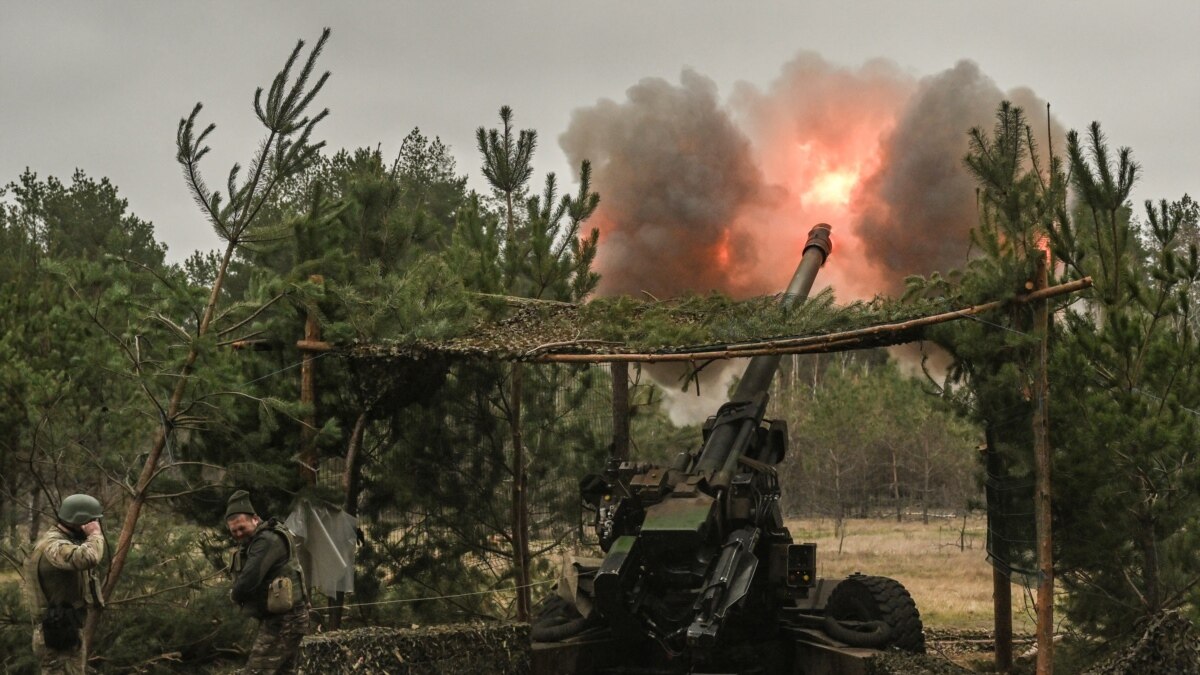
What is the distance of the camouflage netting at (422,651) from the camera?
809 cm

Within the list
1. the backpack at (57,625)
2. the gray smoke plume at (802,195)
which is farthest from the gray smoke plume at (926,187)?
the backpack at (57,625)

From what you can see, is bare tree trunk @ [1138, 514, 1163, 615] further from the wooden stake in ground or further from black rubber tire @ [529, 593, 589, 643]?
black rubber tire @ [529, 593, 589, 643]

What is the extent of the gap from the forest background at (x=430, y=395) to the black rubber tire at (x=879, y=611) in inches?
53.6

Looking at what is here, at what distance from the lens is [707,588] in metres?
9.03

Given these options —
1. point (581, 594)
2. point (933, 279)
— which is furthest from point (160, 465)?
point (933, 279)

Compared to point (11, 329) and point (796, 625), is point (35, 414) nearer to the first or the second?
point (11, 329)

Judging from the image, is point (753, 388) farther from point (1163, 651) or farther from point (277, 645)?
point (1163, 651)

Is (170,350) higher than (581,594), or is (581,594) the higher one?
(170,350)

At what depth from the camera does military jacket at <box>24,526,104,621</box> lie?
8.73m

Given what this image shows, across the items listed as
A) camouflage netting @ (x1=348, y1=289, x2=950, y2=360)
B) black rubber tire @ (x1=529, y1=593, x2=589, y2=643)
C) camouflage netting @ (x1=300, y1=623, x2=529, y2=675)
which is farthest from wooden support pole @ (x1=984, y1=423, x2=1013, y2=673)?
camouflage netting @ (x1=300, y1=623, x2=529, y2=675)

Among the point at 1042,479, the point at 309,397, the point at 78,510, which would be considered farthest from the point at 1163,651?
the point at 309,397

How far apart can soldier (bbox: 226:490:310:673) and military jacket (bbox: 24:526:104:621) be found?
94cm

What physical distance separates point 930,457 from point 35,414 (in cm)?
2616

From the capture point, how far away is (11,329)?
15844 mm
